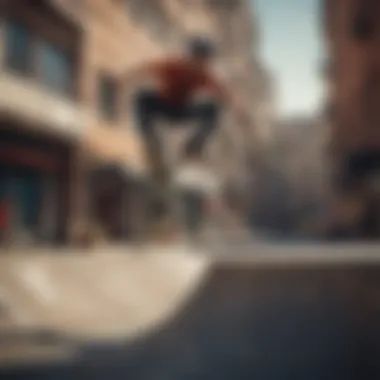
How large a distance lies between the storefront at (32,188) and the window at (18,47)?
720 millimetres

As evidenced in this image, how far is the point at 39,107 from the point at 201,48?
2092 millimetres

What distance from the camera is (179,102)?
4.67 meters

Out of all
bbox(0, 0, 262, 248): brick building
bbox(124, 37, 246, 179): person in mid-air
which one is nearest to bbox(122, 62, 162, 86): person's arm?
bbox(124, 37, 246, 179): person in mid-air

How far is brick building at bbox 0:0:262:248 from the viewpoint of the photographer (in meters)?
6.05

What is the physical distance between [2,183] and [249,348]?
→ 3.03 m

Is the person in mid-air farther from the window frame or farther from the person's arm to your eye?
the window frame

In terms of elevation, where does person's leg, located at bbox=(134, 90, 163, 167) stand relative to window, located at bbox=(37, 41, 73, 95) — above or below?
below

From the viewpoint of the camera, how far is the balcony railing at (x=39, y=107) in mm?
6082

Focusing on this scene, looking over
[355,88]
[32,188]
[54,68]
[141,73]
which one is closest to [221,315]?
[141,73]

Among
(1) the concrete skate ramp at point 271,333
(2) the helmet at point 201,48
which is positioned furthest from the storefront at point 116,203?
(1) the concrete skate ramp at point 271,333

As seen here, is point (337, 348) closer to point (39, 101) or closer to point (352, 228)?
point (39, 101)

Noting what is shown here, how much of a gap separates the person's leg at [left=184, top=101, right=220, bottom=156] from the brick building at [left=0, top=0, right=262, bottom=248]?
87cm

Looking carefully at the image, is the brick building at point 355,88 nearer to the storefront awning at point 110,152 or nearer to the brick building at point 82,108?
the storefront awning at point 110,152

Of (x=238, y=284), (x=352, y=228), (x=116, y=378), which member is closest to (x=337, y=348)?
(x=116, y=378)
